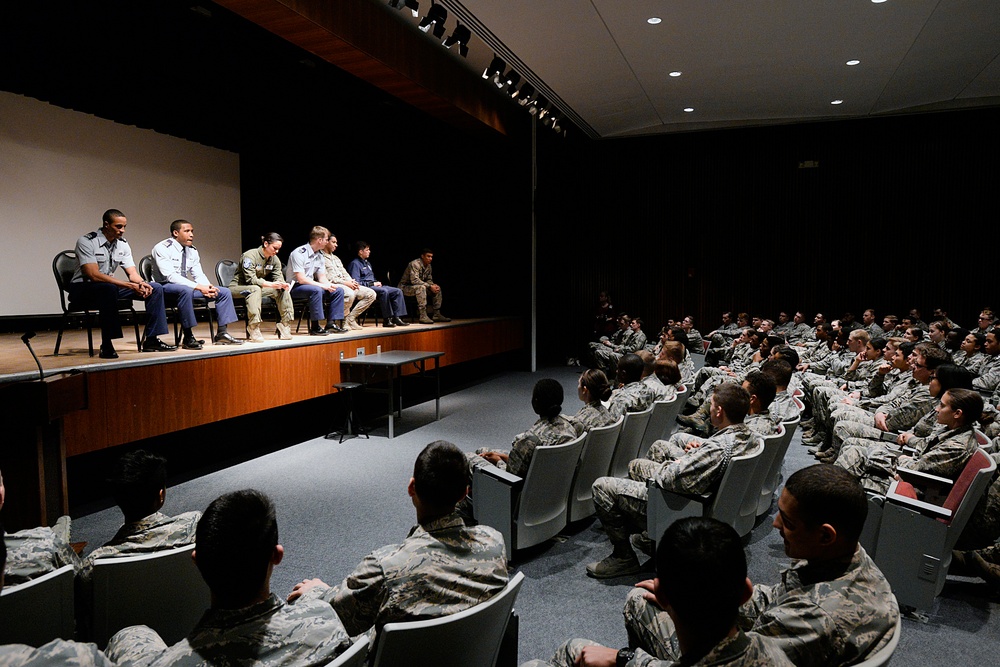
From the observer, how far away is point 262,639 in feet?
3.97

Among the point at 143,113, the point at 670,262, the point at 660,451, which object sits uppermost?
the point at 143,113

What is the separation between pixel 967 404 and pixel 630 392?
5.80ft

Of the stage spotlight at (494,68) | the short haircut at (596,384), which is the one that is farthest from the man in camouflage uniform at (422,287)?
the short haircut at (596,384)

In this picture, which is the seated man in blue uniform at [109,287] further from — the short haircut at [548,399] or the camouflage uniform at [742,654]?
the camouflage uniform at [742,654]

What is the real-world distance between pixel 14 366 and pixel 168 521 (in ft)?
8.94

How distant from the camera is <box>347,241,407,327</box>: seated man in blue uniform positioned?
25.7 feet

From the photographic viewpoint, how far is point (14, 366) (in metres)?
3.85

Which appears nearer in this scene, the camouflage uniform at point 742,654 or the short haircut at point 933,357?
the camouflage uniform at point 742,654

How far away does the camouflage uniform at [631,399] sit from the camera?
3.92m

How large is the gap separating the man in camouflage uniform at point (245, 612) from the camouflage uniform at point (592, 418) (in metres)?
2.16

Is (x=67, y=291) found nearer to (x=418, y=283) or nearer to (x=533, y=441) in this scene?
(x=533, y=441)

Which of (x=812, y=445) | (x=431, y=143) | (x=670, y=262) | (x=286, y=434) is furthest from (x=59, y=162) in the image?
(x=670, y=262)

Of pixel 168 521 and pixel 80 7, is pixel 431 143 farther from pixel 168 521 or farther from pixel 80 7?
pixel 168 521

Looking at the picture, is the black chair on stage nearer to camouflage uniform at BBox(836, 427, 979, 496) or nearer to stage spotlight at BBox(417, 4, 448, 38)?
stage spotlight at BBox(417, 4, 448, 38)
